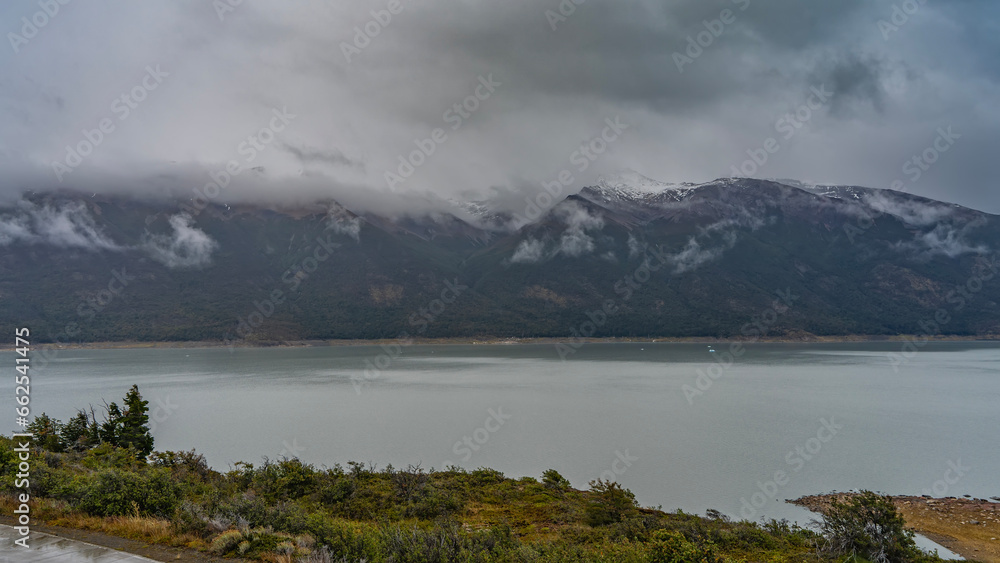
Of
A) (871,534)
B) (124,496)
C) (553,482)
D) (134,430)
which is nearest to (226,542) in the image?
(124,496)

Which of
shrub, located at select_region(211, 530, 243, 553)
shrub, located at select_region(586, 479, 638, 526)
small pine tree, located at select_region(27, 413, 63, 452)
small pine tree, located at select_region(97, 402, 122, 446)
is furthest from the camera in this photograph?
small pine tree, located at select_region(97, 402, 122, 446)

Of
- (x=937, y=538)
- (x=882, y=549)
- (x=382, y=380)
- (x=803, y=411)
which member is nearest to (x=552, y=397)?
(x=803, y=411)

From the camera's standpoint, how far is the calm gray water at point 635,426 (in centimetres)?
2405

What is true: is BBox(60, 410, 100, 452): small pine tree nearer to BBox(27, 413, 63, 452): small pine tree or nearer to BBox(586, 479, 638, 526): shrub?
BBox(27, 413, 63, 452): small pine tree

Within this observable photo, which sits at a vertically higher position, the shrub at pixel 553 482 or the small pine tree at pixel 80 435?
the small pine tree at pixel 80 435

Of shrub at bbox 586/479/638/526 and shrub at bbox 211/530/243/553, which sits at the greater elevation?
shrub at bbox 211/530/243/553

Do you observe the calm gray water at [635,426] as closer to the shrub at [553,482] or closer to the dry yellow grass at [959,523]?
the dry yellow grass at [959,523]

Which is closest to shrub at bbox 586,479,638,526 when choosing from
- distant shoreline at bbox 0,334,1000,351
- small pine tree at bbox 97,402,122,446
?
small pine tree at bbox 97,402,122,446

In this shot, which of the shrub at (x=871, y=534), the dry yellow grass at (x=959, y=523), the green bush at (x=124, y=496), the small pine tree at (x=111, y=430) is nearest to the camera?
the green bush at (x=124, y=496)

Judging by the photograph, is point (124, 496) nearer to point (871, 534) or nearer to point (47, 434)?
point (871, 534)

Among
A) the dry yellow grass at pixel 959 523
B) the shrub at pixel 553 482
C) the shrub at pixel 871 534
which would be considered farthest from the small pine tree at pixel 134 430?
the dry yellow grass at pixel 959 523

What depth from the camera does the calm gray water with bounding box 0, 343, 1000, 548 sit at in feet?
78.9

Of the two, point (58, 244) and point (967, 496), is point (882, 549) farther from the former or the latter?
point (58, 244)

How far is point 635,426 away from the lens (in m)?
35.9
